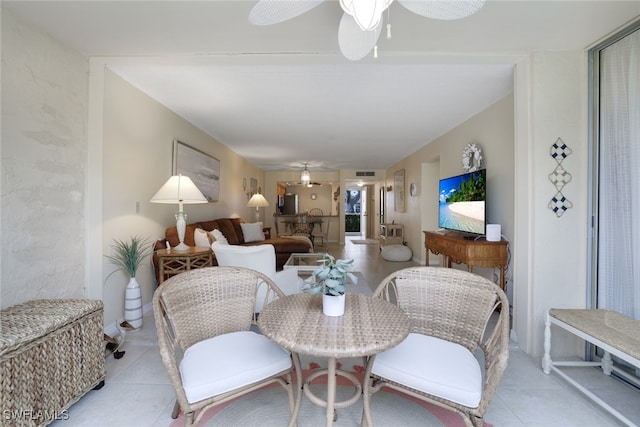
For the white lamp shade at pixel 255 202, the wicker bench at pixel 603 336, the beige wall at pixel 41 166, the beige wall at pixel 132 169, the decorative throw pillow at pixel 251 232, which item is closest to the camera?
the wicker bench at pixel 603 336

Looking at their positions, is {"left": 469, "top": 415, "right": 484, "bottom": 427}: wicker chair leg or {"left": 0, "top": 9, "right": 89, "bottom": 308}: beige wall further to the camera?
{"left": 0, "top": 9, "right": 89, "bottom": 308}: beige wall

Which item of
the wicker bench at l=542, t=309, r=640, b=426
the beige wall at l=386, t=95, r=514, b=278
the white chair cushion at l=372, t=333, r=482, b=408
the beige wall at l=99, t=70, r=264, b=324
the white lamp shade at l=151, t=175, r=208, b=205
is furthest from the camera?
the beige wall at l=386, t=95, r=514, b=278

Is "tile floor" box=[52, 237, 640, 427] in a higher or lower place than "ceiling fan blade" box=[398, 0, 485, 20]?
lower

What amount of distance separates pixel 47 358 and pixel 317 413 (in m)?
1.40

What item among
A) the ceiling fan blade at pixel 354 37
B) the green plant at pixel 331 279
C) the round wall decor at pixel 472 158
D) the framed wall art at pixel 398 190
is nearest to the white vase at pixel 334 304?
the green plant at pixel 331 279

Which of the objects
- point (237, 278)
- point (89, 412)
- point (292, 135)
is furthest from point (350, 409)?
point (292, 135)

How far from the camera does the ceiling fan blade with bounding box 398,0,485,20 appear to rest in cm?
124

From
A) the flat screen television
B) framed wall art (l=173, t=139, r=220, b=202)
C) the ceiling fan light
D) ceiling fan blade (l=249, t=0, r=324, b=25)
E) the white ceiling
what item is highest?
the white ceiling

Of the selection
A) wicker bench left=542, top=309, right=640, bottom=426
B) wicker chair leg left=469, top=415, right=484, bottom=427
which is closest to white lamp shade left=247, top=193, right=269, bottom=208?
wicker bench left=542, top=309, right=640, bottom=426

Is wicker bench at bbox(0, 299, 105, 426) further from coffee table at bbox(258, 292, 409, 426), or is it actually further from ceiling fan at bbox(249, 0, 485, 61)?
ceiling fan at bbox(249, 0, 485, 61)

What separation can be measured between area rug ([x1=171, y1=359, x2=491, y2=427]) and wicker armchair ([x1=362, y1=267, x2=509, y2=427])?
0.15 m

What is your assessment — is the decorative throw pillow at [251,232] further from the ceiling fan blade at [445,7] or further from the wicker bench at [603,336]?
the ceiling fan blade at [445,7]

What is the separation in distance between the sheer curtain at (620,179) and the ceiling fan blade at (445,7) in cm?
146

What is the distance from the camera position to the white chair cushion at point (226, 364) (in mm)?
1186
